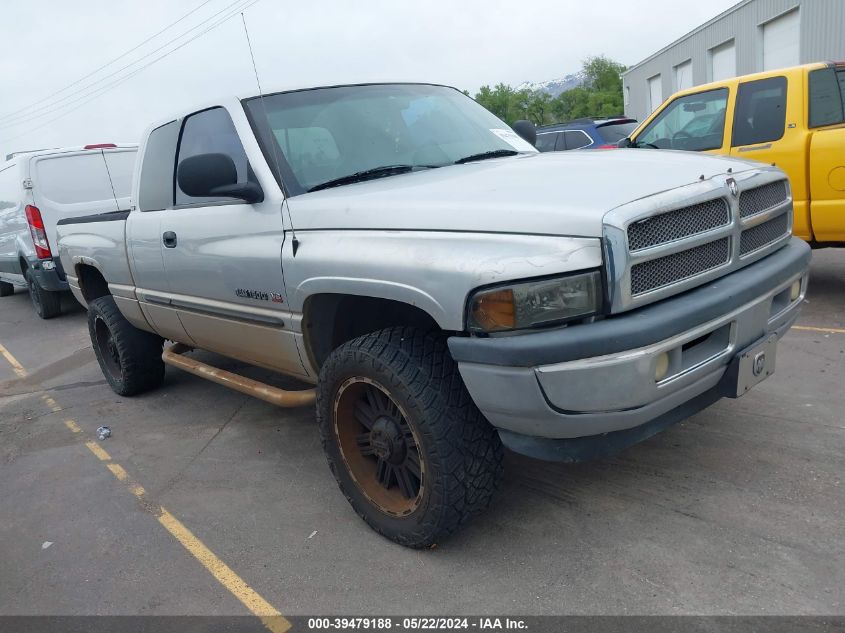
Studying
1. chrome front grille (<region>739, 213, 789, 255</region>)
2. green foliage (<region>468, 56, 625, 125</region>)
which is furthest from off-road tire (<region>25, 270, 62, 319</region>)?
green foliage (<region>468, 56, 625, 125</region>)

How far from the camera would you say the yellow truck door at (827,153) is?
543cm

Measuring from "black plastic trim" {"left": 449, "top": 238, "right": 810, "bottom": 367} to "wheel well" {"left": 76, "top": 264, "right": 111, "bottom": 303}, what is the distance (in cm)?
421

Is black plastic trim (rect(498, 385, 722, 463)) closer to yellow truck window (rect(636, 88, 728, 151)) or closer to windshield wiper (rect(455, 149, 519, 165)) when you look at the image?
windshield wiper (rect(455, 149, 519, 165))

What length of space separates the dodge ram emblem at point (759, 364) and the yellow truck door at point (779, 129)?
10.8 feet

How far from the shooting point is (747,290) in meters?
2.64

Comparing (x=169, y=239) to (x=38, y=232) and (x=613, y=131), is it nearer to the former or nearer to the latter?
(x=38, y=232)

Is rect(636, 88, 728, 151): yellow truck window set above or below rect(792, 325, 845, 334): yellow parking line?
above

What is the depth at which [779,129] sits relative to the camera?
5.92 metres

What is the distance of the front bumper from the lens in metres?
2.26

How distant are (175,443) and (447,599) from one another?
8.27 ft

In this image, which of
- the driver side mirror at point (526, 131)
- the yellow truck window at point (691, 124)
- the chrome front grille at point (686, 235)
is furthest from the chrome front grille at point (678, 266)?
the yellow truck window at point (691, 124)

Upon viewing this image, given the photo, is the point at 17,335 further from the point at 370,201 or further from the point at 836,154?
the point at 836,154

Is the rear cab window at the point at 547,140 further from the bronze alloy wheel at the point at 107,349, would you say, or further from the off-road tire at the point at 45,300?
the bronze alloy wheel at the point at 107,349

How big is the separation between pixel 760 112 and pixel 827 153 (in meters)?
0.86
